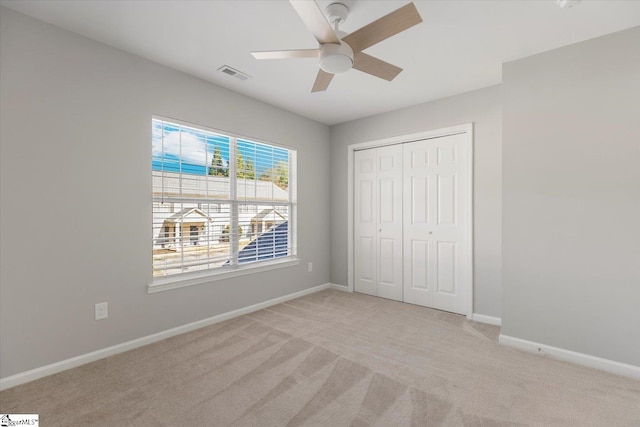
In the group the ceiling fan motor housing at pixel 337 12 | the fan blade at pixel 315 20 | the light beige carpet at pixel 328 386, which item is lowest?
the light beige carpet at pixel 328 386

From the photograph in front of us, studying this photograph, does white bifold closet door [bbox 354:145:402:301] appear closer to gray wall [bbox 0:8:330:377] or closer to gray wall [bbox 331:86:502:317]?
gray wall [bbox 331:86:502:317]

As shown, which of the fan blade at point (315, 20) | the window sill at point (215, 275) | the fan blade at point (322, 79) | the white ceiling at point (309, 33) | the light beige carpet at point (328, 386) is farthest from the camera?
the window sill at point (215, 275)

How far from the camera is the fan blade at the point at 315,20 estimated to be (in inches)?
55.1

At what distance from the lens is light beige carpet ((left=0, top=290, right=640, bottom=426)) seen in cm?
174

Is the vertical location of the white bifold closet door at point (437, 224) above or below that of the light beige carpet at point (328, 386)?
above

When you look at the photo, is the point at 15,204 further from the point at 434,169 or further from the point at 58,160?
the point at 434,169

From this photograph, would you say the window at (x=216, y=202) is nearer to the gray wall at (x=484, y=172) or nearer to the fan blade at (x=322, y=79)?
the fan blade at (x=322, y=79)

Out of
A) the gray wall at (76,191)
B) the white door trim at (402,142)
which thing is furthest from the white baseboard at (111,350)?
the white door trim at (402,142)

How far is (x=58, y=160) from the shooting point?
7.26 ft

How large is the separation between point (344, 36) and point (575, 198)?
2.23m

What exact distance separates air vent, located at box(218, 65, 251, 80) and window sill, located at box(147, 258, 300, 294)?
6.74 feet

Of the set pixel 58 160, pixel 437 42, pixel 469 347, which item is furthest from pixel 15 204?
pixel 469 347

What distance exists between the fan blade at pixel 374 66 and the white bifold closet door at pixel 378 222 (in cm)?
195

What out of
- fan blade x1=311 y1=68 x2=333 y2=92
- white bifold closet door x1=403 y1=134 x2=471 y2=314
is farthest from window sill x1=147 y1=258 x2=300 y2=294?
fan blade x1=311 y1=68 x2=333 y2=92
